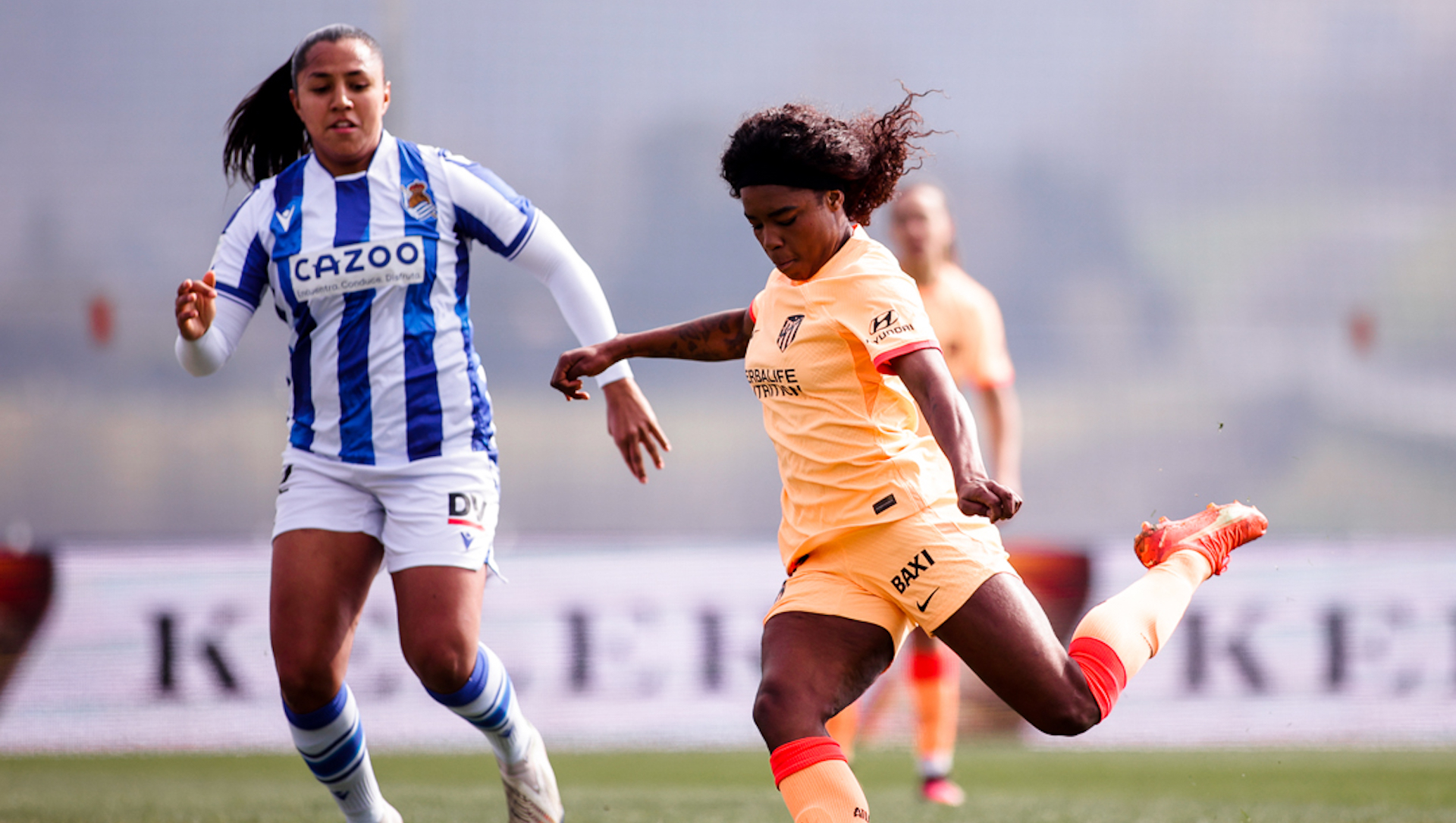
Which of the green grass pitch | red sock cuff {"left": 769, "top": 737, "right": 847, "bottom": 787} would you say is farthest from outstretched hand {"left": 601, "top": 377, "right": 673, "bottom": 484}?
the green grass pitch

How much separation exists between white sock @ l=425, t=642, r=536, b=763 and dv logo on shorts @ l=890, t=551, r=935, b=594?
112cm

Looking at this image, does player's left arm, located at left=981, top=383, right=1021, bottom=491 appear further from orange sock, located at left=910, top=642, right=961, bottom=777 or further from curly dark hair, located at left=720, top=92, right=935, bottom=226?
curly dark hair, located at left=720, top=92, right=935, bottom=226

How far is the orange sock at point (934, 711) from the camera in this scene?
5.05 metres

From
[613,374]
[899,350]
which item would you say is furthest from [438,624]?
[899,350]

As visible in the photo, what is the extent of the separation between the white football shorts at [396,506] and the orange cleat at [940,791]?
245cm

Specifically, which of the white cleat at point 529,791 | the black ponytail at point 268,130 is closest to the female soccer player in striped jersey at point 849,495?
the white cleat at point 529,791

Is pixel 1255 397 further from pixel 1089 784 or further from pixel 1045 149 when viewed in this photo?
pixel 1089 784

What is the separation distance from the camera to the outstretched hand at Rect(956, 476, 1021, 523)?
231cm

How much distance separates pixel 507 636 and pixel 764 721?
4.46 meters

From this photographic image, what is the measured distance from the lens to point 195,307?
3129mm

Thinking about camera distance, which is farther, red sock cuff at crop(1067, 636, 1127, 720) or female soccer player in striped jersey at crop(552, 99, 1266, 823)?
red sock cuff at crop(1067, 636, 1127, 720)

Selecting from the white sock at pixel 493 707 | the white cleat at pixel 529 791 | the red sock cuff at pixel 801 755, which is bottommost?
the white cleat at pixel 529 791

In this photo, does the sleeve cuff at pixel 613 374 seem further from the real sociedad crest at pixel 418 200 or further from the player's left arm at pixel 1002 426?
the player's left arm at pixel 1002 426

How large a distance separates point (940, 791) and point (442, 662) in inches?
100
